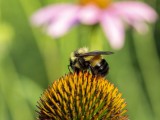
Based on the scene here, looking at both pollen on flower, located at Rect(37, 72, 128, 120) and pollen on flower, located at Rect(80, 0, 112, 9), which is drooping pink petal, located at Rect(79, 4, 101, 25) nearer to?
pollen on flower, located at Rect(80, 0, 112, 9)

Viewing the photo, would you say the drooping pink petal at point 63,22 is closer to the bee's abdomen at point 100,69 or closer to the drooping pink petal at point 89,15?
the drooping pink petal at point 89,15

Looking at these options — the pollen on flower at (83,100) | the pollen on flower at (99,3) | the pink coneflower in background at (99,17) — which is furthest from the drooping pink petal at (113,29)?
the pollen on flower at (83,100)

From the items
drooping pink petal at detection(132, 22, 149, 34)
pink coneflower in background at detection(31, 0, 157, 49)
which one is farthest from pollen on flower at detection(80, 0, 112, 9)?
drooping pink petal at detection(132, 22, 149, 34)

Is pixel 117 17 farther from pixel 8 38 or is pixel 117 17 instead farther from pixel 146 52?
pixel 146 52

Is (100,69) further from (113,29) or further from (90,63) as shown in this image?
(113,29)

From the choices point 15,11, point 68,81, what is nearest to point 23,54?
point 15,11

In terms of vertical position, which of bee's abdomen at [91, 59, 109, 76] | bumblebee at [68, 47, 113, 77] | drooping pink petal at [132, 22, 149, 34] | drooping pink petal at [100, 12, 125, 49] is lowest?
bee's abdomen at [91, 59, 109, 76]
